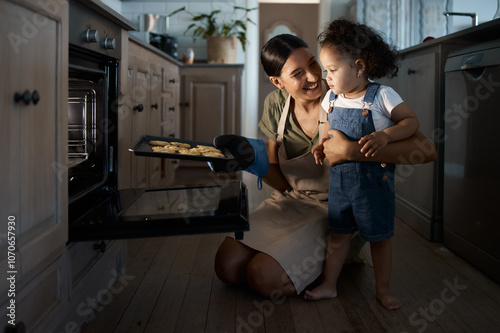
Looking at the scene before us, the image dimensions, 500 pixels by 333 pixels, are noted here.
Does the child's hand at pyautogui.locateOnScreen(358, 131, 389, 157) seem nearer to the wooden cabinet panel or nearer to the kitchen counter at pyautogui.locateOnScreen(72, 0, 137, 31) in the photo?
the kitchen counter at pyautogui.locateOnScreen(72, 0, 137, 31)

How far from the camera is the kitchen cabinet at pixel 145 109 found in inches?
72.6

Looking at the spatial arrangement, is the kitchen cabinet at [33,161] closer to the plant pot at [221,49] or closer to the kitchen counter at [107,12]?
the kitchen counter at [107,12]

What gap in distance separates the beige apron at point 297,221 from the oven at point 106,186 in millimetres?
230

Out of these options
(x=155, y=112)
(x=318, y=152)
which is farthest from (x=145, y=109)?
(x=318, y=152)

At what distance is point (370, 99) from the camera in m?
1.53

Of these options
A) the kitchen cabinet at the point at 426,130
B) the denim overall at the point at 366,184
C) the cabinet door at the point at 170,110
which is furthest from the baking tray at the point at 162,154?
the cabinet door at the point at 170,110

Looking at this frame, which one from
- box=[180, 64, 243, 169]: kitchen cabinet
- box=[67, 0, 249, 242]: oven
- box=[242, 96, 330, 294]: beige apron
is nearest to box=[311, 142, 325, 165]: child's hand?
box=[242, 96, 330, 294]: beige apron

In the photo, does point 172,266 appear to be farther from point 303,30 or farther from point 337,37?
point 303,30

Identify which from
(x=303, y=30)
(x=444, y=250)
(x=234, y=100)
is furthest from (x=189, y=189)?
(x=303, y=30)

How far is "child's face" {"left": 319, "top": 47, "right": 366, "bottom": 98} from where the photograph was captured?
1512 millimetres

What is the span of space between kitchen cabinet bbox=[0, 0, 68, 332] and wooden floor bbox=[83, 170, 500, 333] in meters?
0.36

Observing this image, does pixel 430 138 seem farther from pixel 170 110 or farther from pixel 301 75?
pixel 170 110

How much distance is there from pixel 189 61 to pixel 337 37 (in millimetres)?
2919

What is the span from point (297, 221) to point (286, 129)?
350mm
